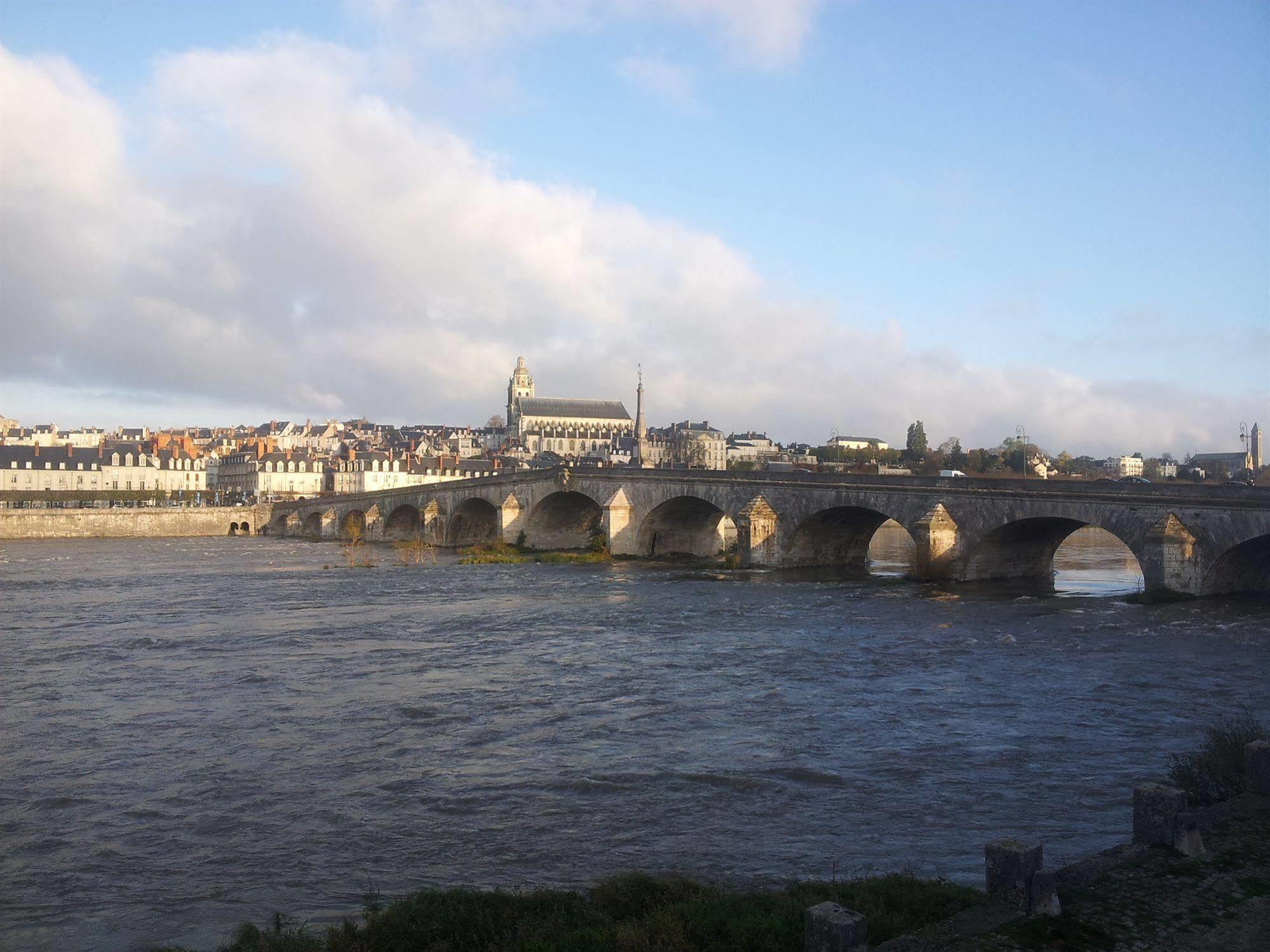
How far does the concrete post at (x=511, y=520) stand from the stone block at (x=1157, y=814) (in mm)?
50615

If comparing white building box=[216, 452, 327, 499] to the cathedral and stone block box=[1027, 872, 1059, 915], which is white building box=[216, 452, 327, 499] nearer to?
the cathedral

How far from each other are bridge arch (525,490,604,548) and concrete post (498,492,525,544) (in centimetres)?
48

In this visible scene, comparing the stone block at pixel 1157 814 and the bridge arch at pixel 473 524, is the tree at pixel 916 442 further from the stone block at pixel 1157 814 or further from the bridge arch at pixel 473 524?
the stone block at pixel 1157 814

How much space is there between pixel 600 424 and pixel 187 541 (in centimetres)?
12055

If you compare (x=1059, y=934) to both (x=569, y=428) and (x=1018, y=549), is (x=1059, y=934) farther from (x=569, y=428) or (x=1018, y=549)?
(x=569, y=428)

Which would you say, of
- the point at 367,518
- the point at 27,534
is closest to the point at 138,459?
the point at 27,534

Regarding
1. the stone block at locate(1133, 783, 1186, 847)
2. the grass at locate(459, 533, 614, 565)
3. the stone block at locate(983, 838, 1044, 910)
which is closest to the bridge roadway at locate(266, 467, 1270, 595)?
Answer: the grass at locate(459, 533, 614, 565)

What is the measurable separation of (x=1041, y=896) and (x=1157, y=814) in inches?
77.7

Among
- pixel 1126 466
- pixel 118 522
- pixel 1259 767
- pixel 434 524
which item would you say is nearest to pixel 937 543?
pixel 1259 767

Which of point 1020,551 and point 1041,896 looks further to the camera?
point 1020,551

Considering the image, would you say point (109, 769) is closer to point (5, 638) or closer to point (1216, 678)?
point (5, 638)

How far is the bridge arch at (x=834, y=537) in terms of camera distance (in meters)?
43.2

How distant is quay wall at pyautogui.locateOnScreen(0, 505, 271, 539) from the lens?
7856 cm

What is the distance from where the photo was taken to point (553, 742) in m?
15.5
